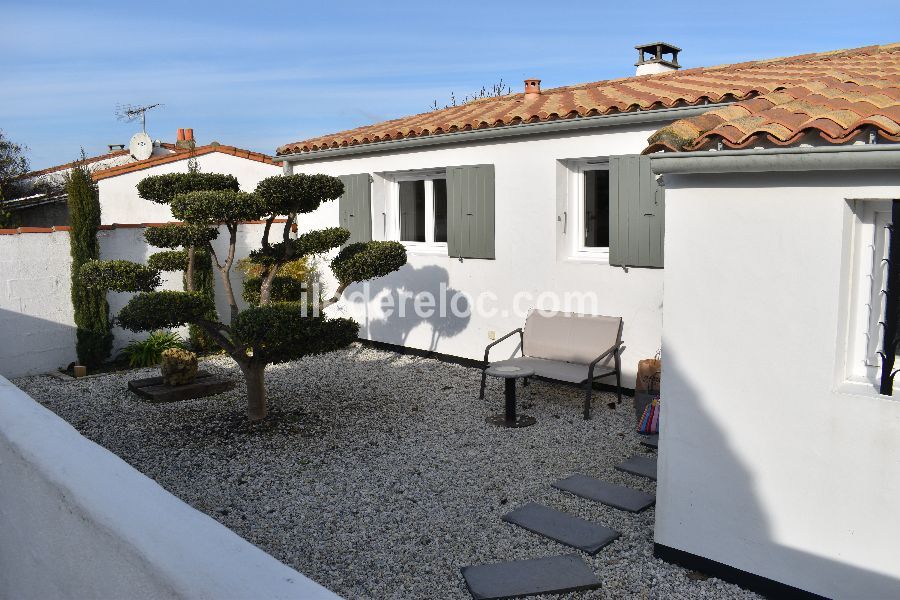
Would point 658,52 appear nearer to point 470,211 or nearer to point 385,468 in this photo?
point 470,211

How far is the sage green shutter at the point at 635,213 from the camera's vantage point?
7.47 m

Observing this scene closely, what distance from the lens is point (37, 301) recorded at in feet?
32.0

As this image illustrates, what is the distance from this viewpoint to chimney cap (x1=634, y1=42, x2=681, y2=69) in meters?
11.7

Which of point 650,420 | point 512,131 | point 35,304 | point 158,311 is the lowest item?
point 650,420

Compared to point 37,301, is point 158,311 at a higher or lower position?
higher

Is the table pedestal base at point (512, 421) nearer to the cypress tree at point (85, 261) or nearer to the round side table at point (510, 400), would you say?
the round side table at point (510, 400)

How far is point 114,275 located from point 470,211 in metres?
4.48

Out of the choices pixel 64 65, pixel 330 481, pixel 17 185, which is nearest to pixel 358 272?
pixel 330 481

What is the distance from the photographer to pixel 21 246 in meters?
9.59

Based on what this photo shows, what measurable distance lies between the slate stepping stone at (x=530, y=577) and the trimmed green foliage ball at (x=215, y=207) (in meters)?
3.94

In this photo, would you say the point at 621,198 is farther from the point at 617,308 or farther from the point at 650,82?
the point at 650,82

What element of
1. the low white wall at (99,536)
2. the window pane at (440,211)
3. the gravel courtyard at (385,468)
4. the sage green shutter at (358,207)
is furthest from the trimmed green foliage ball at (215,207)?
the sage green shutter at (358,207)

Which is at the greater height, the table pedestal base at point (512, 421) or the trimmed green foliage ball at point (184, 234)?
the trimmed green foliage ball at point (184, 234)

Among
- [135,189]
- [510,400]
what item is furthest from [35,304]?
[510,400]
